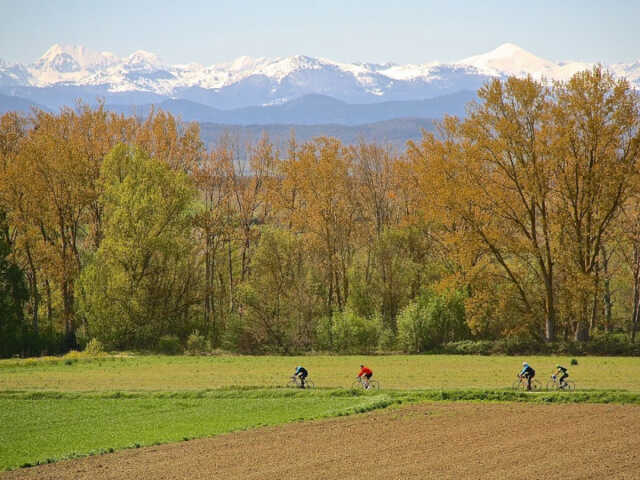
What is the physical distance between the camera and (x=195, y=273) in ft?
226

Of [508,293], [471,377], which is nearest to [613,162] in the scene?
[508,293]

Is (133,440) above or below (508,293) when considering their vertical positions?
below

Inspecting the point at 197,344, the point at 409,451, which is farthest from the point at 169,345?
the point at 409,451

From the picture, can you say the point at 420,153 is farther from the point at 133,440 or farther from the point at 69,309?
the point at 133,440

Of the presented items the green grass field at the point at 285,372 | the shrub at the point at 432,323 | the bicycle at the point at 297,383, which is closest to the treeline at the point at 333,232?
the shrub at the point at 432,323

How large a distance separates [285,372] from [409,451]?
2195 centimetres

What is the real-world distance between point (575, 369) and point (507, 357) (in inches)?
356

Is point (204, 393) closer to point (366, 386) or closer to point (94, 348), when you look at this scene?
point (366, 386)

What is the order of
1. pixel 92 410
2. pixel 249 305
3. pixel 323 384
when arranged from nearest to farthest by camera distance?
pixel 92 410 < pixel 323 384 < pixel 249 305

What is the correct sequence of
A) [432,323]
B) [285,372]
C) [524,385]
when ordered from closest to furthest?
[524,385]
[285,372]
[432,323]

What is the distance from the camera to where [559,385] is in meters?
34.9

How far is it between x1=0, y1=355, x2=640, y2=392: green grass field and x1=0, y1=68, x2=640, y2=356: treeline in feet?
21.2

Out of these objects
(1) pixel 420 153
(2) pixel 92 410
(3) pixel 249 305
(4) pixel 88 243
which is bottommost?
(2) pixel 92 410

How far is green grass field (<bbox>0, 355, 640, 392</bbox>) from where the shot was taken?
38531mm
